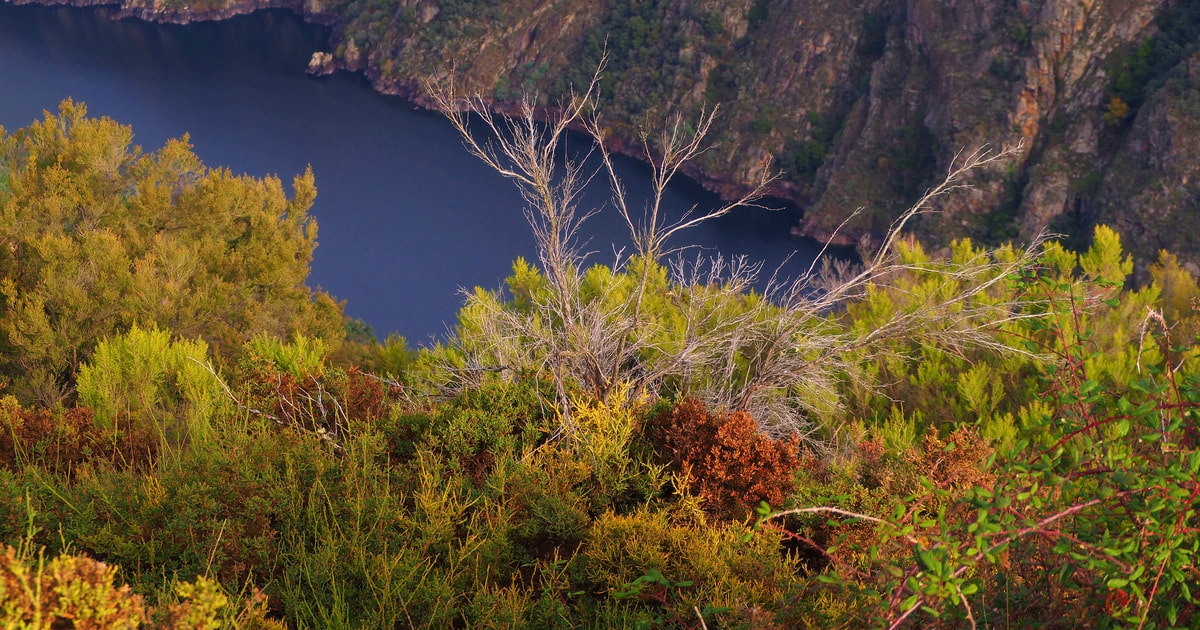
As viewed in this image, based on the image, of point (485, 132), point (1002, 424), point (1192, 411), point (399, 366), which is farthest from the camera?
point (485, 132)

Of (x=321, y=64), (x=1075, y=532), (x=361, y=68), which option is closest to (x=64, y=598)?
(x=1075, y=532)

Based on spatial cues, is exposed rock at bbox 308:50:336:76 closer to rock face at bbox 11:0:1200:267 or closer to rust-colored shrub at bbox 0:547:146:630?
rock face at bbox 11:0:1200:267

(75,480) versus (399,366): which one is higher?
(399,366)

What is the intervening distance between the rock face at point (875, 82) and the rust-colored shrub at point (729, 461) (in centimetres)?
2700

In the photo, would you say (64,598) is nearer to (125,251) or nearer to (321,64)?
(125,251)

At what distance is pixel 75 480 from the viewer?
175 inches

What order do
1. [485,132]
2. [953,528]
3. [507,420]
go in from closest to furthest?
[953,528], [507,420], [485,132]

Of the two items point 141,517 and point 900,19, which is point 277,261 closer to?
point 141,517

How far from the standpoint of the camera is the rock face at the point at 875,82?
1359 inches

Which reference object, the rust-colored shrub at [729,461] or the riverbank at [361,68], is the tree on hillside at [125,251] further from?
the riverbank at [361,68]

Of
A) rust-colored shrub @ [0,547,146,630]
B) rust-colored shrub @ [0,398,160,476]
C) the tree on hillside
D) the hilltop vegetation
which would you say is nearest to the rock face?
the tree on hillside

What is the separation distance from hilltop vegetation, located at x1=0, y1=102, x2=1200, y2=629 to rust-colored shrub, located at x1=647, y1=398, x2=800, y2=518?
1 centimetres

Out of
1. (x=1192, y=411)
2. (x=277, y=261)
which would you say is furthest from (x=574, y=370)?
(x=277, y=261)

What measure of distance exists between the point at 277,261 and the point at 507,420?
10623 millimetres
